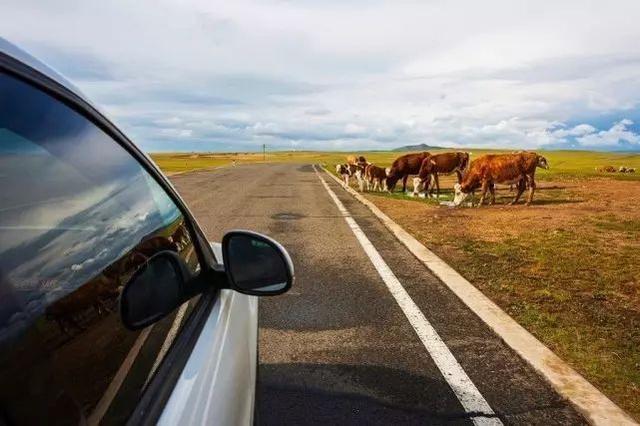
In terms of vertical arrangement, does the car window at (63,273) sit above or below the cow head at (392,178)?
above

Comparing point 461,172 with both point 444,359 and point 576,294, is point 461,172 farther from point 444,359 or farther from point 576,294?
point 444,359

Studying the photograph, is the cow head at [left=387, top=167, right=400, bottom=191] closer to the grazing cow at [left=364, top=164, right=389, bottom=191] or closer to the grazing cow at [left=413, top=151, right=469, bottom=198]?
the grazing cow at [left=364, top=164, right=389, bottom=191]

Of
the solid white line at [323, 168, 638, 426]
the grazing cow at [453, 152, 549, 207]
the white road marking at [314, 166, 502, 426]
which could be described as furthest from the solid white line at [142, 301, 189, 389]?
the grazing cow at [453, 152, 549, 207]

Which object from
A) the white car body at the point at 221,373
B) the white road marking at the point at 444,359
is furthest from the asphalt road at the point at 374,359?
the white car body at the point at 221,373

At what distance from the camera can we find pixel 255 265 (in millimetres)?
2086

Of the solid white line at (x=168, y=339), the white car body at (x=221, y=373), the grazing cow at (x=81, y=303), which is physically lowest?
the white car body at (x=221, y=373)

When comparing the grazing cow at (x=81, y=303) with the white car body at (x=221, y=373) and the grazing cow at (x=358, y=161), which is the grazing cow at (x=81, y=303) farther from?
the grazing cow at (x=358, y=161)

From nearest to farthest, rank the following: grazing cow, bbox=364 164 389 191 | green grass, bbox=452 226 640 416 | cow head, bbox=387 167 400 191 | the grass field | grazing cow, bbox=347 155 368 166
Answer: green grass, bbox=452 226 640 416 < the grass field < cow head, bbox=387 167 400 191 < grazing cow, bbox=364 164 389 191 < grazing cow, bbox=347 155 368 166

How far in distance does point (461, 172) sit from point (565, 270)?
1868 cm

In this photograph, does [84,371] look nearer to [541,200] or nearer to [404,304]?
[404,304]

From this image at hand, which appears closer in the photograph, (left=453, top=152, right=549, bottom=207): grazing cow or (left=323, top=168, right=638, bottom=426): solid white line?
(left=323, top=168, right=638, bottom=426): solid white line

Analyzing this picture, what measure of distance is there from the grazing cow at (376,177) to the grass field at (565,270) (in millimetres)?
10477

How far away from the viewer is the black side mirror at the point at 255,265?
6.72 feet

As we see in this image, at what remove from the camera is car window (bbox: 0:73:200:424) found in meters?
1.06
